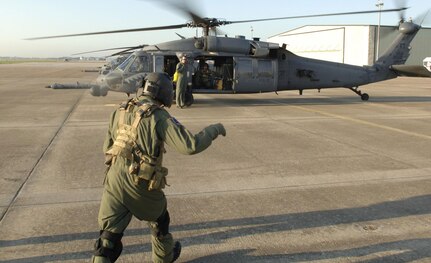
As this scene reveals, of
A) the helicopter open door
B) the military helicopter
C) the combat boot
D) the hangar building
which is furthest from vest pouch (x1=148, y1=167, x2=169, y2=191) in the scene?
the hangar building

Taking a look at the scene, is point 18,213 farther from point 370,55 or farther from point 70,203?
point 370,55

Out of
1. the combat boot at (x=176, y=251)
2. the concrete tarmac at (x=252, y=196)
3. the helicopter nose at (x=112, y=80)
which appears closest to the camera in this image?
the combat boot at (x=176, y=251)

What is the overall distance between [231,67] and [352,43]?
157 ft

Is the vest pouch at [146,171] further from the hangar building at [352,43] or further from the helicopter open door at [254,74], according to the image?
the hangar building at [352,43]

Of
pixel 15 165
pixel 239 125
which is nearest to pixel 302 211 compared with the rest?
pixel 15 165

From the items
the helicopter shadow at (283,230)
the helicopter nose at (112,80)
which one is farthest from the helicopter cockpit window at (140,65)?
the helicopter shadow at (283,230)

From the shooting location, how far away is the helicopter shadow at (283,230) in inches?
143

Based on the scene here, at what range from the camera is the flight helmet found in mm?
3048

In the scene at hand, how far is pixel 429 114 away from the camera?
13688mm

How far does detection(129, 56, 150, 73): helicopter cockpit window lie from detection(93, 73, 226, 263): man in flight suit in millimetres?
12181

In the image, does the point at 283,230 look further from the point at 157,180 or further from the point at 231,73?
the point at 231,73

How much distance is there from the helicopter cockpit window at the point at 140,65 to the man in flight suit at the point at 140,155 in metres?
12.2

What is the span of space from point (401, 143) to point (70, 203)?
6934 mm

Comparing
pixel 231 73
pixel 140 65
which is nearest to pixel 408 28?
pixel 231 73
